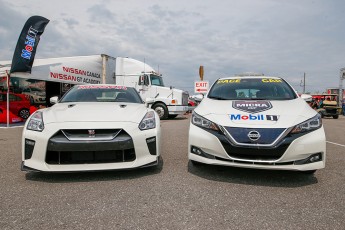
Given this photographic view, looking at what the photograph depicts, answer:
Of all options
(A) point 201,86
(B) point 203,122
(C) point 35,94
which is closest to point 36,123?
(B) point 203,122

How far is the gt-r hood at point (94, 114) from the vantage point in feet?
10.6

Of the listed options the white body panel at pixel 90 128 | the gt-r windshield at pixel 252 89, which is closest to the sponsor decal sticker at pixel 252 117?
the gt-r windshield at pixel 252 89

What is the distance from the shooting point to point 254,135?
9.72 ft

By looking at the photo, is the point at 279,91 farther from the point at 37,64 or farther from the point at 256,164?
the point at 37,64

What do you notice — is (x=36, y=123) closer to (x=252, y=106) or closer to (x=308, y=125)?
(x=252, y=106)

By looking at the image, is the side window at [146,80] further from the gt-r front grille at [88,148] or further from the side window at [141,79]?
the gt-r front grille at [88,148]

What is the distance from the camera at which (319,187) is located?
10.1 ft

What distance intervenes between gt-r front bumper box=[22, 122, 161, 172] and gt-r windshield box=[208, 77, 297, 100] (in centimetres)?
174

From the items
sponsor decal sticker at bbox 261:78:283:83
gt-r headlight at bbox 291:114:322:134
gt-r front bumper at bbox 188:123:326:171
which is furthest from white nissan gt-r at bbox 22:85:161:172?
sponsor decal sticker at bbox 261:78:283:83

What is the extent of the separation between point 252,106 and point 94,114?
2063 millimetres

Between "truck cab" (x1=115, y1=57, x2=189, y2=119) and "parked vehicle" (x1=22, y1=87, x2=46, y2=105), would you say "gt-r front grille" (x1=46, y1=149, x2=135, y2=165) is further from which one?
"parked vehicle" (x1=22, y1=87, x2=46, y2=105)

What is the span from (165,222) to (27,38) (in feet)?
31.8

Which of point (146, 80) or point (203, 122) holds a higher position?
point (146, 80)

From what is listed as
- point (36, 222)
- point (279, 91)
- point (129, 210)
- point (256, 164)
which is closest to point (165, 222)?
point (129, 210)
